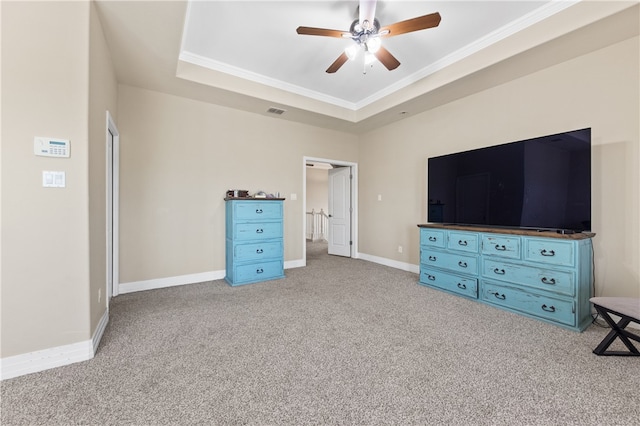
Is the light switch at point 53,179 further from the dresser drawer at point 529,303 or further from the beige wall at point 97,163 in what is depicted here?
the dresser drawer at point 529,303

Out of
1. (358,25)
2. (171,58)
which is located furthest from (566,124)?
(171,58)

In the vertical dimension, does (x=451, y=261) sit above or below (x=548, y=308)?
above

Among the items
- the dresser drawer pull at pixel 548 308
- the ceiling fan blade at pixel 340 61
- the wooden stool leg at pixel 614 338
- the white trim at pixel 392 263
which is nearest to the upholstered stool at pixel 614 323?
the wooden stool leg at pixel 614 338

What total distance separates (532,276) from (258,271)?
331 cm

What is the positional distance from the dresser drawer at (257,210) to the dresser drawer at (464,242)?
2436 millimetres

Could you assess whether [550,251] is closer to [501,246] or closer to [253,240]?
[501,246]

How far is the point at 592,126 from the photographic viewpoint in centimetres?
270

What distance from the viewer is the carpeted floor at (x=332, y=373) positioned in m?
1.43

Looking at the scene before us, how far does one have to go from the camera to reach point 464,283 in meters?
3.25

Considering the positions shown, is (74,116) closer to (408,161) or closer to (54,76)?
(54,76)

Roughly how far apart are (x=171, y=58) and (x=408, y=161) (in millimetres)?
3695

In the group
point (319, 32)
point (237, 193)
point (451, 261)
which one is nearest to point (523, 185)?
point (451, 261)

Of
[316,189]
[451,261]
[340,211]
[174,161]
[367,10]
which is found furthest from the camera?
[316,189]

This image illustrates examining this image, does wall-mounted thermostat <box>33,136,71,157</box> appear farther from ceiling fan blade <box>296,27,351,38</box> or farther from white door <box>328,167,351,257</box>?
white door <box>328,167,351,257</box>
